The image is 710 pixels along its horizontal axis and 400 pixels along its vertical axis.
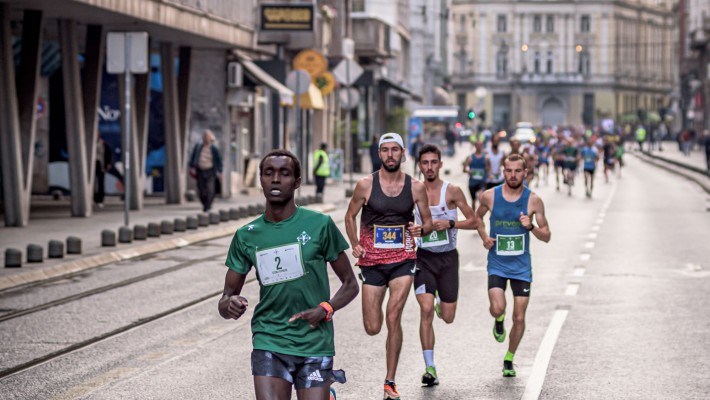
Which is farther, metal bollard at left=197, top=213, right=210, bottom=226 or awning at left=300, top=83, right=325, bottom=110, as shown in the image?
awning at left=300, top=83, right=325, bottom=110

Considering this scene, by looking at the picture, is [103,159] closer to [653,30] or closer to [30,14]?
[30,14]

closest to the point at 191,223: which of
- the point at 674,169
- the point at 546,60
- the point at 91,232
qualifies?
the point at 91,232

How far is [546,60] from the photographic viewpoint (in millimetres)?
178375

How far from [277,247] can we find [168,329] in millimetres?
6642

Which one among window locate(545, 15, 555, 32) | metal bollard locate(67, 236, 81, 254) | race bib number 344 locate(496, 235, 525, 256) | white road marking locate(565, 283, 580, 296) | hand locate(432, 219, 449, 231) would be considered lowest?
white road marking locate(565, 283, 580, 296)

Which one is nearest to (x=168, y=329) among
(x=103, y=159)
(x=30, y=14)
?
(x=30, y=14)

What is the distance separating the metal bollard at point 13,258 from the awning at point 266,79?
20.5 m

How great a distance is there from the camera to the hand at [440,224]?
10.9 meters

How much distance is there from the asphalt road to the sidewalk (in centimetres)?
44

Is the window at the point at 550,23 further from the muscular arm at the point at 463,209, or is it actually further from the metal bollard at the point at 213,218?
the muscular arm at the point at 463,209

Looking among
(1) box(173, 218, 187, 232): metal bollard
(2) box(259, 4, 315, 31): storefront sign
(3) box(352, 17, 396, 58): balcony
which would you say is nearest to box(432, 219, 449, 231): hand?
(1) box(173, 218, 187, 232): metal bollard

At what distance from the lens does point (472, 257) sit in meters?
21.7

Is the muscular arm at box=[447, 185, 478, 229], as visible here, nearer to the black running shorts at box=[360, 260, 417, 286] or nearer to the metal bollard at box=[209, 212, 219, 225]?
the black running shorts at box=[360, 260, 417, 286]

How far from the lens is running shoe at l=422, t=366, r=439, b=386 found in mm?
10359
